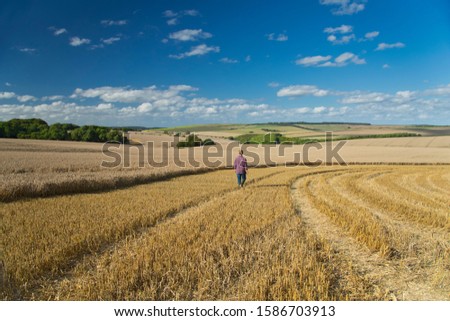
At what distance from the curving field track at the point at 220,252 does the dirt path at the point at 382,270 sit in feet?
0.07

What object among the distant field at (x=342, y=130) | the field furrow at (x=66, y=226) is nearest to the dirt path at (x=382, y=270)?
the field furrow at (x=66, y=226)

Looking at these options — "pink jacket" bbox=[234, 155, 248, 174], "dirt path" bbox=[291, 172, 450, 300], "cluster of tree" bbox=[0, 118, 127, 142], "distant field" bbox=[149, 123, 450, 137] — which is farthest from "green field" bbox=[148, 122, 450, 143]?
"dirt path" bbox=[291, 172, 450, 300]

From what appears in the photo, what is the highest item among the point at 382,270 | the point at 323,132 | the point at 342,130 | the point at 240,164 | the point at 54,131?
the point at 342,130

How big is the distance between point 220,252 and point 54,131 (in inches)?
2149

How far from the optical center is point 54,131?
51.7m

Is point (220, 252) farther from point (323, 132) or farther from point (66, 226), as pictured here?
point (323, 132)

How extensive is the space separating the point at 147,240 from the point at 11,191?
24.1ft

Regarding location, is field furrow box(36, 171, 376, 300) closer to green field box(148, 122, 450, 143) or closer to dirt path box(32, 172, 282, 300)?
dirt path box(32, 172, 282, 300)

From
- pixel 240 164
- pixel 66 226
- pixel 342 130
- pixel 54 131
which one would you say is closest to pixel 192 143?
pixel 54 131

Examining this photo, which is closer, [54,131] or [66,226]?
[66,226]

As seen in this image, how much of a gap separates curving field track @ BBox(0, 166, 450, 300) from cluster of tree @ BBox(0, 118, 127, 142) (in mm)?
44105

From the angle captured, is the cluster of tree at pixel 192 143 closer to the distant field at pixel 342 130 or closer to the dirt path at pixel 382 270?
the distant field at pixel 342 130

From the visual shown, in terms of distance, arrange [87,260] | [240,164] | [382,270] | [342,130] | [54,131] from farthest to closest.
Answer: [342,130], [54,131], [240,164], [87,260], [382,270]
